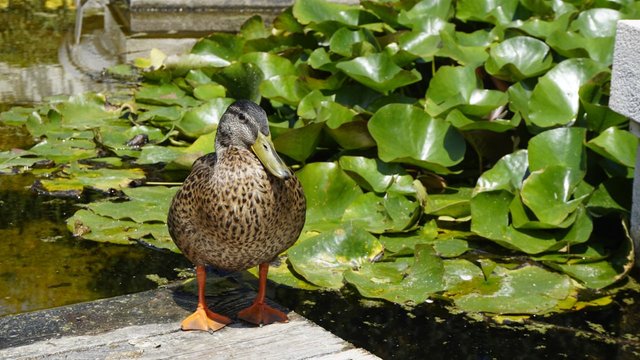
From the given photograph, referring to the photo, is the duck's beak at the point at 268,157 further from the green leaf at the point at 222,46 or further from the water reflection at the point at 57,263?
the green leaf at the point at 222,46

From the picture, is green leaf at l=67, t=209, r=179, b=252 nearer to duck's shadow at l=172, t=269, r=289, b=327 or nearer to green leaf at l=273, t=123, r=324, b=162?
duck's shadow at l=172, t=269, r=289, b=327

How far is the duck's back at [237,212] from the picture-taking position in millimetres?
3311

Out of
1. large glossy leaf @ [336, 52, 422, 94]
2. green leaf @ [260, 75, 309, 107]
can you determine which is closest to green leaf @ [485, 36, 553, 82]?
large glossy leaf @ [336, 52, 422, 94]

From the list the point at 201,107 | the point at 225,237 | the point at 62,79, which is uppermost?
the point at 225,237

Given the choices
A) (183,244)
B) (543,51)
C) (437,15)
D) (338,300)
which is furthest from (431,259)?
(437,15)

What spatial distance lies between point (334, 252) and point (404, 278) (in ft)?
1.09

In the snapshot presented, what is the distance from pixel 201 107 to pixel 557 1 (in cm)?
200

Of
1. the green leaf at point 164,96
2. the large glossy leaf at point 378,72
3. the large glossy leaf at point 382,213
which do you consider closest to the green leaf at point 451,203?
the large glossy leaf at point 382,213

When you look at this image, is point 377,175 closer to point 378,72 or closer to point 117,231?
point 378,72

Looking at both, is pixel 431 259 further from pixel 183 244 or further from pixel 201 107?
pixel 201 107

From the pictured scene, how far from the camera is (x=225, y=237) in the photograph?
3.37m

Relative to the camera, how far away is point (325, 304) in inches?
160

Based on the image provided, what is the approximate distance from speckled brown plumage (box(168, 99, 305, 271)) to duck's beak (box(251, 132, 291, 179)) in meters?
0.04

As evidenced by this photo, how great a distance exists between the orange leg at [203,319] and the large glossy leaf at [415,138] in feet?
4.98
